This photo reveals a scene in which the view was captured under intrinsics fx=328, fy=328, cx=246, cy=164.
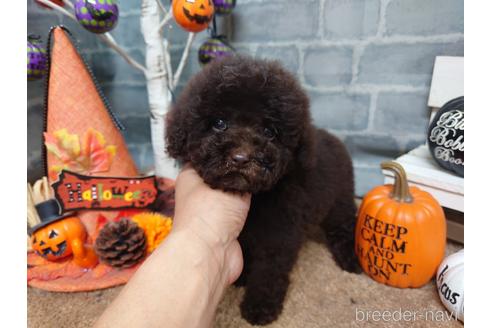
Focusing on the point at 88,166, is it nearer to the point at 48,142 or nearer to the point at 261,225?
the point at 48,142

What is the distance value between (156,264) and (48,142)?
3.11 ft

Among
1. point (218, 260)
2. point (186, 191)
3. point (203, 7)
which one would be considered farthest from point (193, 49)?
point (218, 260)

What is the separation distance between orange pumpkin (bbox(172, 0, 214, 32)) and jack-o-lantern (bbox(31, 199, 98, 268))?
982 mm

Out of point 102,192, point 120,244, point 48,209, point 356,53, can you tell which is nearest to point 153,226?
point 120,244

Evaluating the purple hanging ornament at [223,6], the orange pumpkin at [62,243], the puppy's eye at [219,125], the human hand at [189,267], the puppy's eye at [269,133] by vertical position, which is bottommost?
the orange pumpkin at [62,243]

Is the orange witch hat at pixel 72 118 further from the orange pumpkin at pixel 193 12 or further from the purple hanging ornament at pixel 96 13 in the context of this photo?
the orange pumpkin at pixel 193 12

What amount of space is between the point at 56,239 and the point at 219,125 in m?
0.89

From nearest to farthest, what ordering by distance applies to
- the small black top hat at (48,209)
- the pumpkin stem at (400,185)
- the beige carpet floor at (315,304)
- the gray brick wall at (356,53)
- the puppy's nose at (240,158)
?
the puppy's nose at (240,158) < the beige carpet floor at (315,304) < the pumpkin stem at (400,185) < the small black top hat at (48,209) < the gray brick wall at (356,53)

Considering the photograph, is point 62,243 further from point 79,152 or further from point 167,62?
point 167,62

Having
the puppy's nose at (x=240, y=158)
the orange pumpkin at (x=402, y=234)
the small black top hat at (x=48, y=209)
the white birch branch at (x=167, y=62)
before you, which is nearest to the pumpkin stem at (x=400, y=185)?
the orange pumpkin at (x=402, y=234)

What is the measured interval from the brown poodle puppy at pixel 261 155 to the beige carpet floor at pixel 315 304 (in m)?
0.08

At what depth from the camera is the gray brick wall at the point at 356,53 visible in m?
1.61

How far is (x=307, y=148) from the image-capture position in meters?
1.08

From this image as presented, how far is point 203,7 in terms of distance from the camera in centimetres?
135
